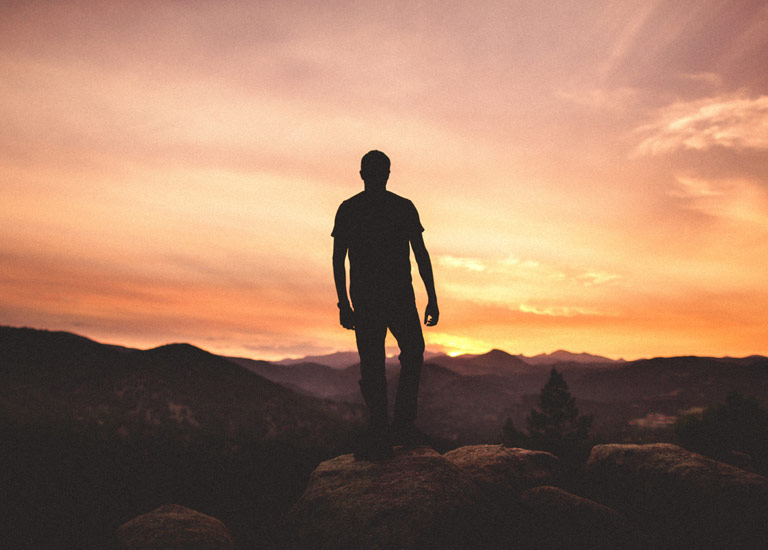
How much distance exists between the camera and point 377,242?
6242 mm

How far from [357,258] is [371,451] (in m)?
2.87

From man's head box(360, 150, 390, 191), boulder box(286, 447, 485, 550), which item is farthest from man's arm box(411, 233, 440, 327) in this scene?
boulder box(286, 447, 485, 550)

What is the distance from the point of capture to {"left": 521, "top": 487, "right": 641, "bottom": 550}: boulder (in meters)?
5.44

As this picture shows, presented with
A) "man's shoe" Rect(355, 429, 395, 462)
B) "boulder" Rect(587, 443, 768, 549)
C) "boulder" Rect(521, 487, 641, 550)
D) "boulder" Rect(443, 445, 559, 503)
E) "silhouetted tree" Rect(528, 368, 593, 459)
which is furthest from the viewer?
"silhouetted tree" Rect(528, 368, 593, 459)

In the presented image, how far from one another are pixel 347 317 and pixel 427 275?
1.47m

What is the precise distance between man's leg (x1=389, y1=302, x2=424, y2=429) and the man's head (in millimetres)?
1937

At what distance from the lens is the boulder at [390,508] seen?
4.43m

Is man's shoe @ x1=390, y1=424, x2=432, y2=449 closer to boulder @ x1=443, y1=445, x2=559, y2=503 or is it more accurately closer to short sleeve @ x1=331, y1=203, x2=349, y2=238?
boulder @ x1=443, y1=445, x2=559, y2=503

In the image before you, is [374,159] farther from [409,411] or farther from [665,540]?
[665,540]

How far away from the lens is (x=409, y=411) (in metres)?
6.44

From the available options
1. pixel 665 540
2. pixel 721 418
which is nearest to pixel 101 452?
pixel 665 540

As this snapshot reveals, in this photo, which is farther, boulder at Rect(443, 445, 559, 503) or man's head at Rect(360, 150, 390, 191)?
boulder at Rect(443, 445, 559, 503)

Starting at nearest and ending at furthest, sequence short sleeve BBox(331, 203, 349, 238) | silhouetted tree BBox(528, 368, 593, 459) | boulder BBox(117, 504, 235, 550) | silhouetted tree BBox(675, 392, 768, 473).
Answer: boulder BBox(117, 504, 235, 550) → short sleeve BBox(331, 203, 349, 238) → silhouetted tree BBox(675, 392, 768, 473) → silhouetted tree BBox(528, 368, 593, 459)

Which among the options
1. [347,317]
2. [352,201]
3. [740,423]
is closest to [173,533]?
[347,317]
